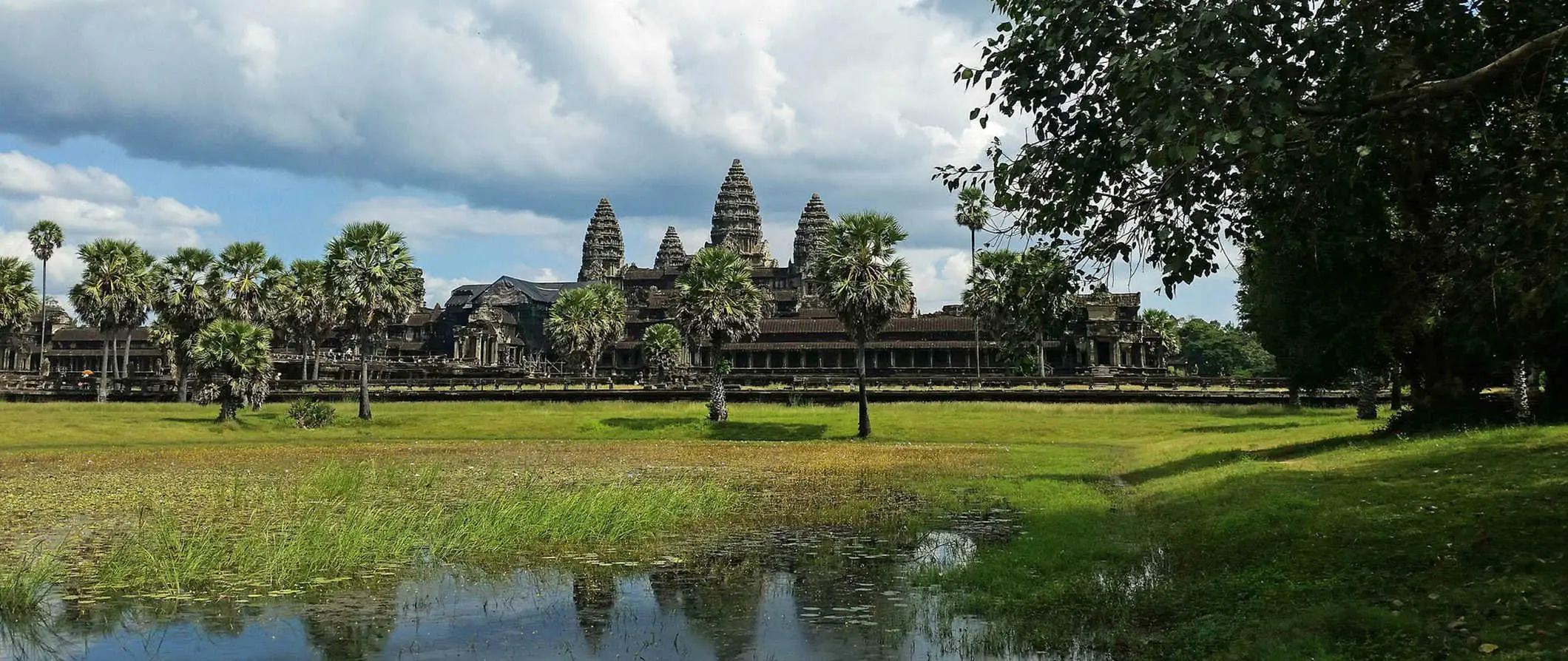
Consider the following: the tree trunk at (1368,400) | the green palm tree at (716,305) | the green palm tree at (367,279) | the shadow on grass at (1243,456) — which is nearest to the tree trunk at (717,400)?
the green palm tree at (716,305)

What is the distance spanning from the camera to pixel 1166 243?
12.6m

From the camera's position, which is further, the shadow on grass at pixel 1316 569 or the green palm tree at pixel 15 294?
the green palm tree at pixel 15 294

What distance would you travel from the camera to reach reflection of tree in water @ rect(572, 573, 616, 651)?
1260 centimetres

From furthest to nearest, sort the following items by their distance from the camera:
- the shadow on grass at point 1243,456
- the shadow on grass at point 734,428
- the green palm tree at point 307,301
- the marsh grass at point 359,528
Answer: the green palm tree at point 307,301 < the shadow on grass at point 734,428 < the shadow on grass at point 1243,456 < the marsh grass at point 359,528

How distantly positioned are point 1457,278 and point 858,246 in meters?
37.1

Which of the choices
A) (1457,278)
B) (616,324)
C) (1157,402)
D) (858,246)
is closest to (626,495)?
(1457,278)

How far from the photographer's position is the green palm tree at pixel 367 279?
63.0 meters

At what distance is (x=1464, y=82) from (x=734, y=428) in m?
47.7

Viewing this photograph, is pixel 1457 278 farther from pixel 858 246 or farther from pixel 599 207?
pixel 599 207

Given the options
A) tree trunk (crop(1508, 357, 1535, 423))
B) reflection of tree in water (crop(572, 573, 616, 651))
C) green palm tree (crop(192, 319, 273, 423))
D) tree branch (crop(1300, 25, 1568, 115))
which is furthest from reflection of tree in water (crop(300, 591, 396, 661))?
green palm tree (crop(192, 319, 273, 423))

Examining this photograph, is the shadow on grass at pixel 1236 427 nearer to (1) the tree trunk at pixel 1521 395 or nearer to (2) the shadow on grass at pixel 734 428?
(1) the tree trunk at pixel 1521 395

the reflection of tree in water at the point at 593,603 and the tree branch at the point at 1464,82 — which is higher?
the tree branch at the point at 1464,82

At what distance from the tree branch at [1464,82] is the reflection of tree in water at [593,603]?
9.62 m

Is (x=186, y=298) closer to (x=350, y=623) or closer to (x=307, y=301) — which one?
(x=307, y=301)
